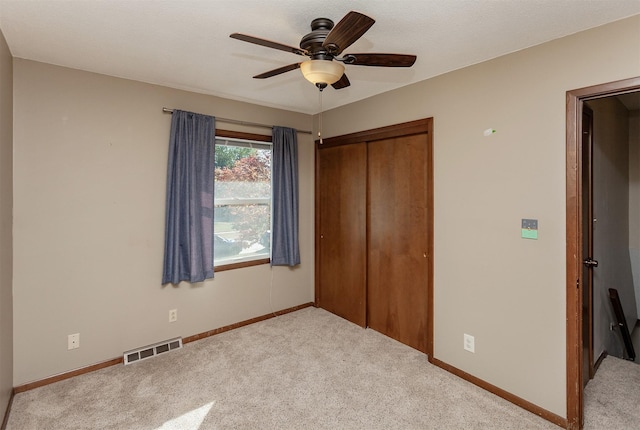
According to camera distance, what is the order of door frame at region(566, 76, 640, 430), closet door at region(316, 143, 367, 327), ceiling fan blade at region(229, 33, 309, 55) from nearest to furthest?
ceiling fan blade at region(229, 33, 309, 55) → door frame at region(566, 76, 640, 430) → closet door at region(316, 143, 367, 327)

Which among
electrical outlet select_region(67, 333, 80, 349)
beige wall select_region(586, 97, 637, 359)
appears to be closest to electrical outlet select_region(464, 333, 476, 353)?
beige wall select_region(586, 97, 637, 359)

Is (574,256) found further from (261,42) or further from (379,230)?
(261,42)

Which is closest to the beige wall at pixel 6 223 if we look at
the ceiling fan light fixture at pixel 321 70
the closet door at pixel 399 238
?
the ceiling fan light fixture at pixel 321 70

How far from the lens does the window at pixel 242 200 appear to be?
3.46 m

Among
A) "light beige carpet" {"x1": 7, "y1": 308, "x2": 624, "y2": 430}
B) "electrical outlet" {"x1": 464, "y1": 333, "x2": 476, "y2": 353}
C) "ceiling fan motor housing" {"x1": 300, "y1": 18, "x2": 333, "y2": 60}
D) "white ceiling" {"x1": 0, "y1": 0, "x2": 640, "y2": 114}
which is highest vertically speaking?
"white ceiling" {"x1": 0, "y1": 0, "x2": 640, "y2": 114}

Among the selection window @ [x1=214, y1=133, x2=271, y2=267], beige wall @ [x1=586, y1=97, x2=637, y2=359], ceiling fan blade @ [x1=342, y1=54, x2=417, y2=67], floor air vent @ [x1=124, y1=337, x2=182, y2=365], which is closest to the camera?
ceiling fan blade @ [x1=342, y1=54, x2=417, y2=67]

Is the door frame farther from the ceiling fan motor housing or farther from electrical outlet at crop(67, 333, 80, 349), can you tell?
electrical outlet at crop(67, 333, 80, 349)

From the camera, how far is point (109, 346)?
2779 mm

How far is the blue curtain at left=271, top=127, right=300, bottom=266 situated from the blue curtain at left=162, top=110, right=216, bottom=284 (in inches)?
29.4

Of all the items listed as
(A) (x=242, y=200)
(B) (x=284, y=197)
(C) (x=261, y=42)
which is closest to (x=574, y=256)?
(C) (x=261, y=42)

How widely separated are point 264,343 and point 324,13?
2812 millimetres

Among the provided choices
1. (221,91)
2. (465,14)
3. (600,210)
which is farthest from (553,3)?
(221,91)

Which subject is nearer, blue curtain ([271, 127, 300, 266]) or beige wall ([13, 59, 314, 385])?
beige wall ([13, 59, 314, 385])

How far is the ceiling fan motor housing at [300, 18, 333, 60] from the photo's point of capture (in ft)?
5.66
